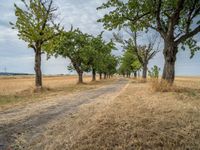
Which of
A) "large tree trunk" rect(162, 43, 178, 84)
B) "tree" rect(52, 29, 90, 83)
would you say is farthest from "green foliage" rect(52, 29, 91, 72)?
"large tree trunk" rect(162, 43, 178, 84)

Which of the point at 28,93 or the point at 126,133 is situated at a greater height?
the point at 126,133

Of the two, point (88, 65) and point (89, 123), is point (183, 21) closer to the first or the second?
point (89, 123)

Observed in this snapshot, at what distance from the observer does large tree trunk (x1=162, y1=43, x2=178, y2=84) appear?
18734 millimetres

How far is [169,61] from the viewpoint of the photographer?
62.1 feet

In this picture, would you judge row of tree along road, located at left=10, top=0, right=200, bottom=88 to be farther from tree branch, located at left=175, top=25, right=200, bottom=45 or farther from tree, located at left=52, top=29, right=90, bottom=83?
tree, located at left=52, top=29, right=90, bottom=83

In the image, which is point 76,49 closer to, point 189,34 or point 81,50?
point 81,50

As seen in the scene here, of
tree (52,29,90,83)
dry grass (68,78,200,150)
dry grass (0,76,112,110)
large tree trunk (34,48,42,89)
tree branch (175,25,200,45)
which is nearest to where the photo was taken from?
dry grass (68,78,200,150)

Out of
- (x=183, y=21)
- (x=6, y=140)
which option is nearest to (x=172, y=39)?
(x=183, y=21)

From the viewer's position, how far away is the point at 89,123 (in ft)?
25.2

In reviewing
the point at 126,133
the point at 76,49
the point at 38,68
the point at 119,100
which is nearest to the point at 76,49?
the point at 76,49

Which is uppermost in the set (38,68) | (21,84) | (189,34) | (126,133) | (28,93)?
(189,34)

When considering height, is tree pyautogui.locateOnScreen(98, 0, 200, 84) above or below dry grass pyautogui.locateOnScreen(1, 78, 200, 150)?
above

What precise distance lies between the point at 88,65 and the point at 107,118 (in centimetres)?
3740

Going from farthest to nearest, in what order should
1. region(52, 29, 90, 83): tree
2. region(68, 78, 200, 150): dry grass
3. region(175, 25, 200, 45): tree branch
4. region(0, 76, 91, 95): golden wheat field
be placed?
region(52, 29, 90, 83): tree < region(0, 76, 91, 95): golden wheat field < region(175, 25, 200, 45): tree branch < region(68, 78, 200, 150): dry grass
